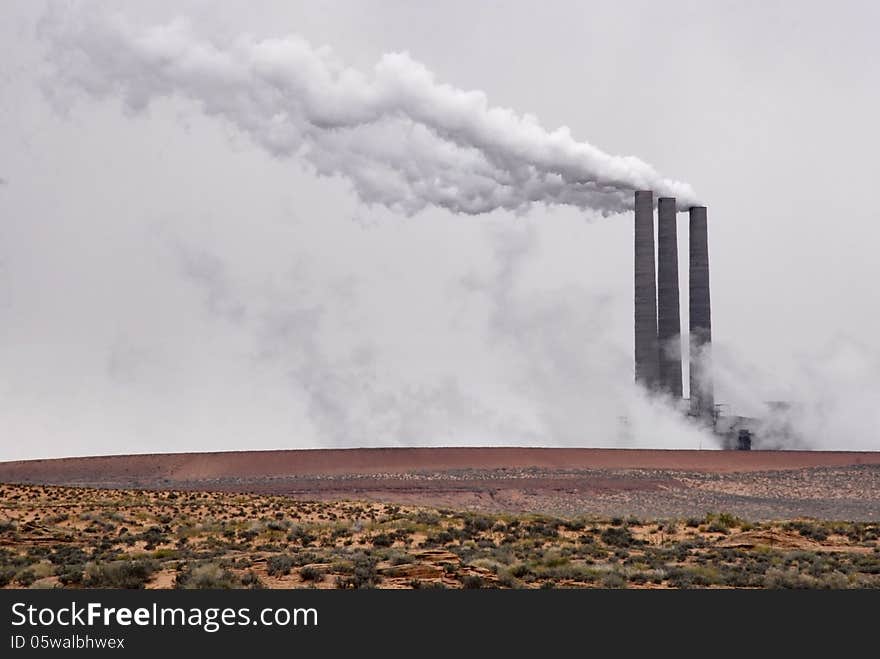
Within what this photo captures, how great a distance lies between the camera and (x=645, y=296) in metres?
73.7

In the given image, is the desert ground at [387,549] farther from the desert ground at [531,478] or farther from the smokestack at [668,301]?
the smokestack at [668,301]

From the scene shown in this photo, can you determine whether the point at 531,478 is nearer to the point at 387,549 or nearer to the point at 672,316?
the point at 672,316

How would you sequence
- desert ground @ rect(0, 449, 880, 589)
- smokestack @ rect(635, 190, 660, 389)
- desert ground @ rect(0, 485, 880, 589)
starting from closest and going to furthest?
1. desert ground @ rect(0, 485, 880, 589)
2. desert ground @ rect(0, 449, 880, 589)
3. smokestack @ rect(635, 190, 660, 389)

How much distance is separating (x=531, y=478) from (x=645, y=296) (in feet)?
74.3

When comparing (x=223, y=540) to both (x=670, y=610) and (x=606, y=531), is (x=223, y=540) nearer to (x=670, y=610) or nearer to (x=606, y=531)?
(x=606, y=531)

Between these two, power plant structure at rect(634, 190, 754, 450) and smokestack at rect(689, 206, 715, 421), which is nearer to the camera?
power plant structure at rect(634, 190, 754, 450)

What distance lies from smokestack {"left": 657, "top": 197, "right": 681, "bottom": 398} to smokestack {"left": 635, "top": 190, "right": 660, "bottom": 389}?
1.07 m

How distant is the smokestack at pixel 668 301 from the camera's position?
246ft

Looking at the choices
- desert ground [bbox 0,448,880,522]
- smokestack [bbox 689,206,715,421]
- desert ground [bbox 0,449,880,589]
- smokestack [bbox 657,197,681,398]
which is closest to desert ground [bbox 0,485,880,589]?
desert ground [bbox 0,449,880,589]

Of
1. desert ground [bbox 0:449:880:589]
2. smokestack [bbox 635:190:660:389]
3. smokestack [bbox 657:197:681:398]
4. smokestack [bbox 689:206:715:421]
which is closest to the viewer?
desert ground [bbox 0:449:880:589]

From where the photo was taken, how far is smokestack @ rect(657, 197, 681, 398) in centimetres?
7512

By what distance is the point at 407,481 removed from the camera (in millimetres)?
54500

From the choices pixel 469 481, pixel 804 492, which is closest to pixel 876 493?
pixel 804 492

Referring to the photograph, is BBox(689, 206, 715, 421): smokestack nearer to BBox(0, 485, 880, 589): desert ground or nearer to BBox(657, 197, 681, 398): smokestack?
BBox(657, 197, 681, 398): smokestack
